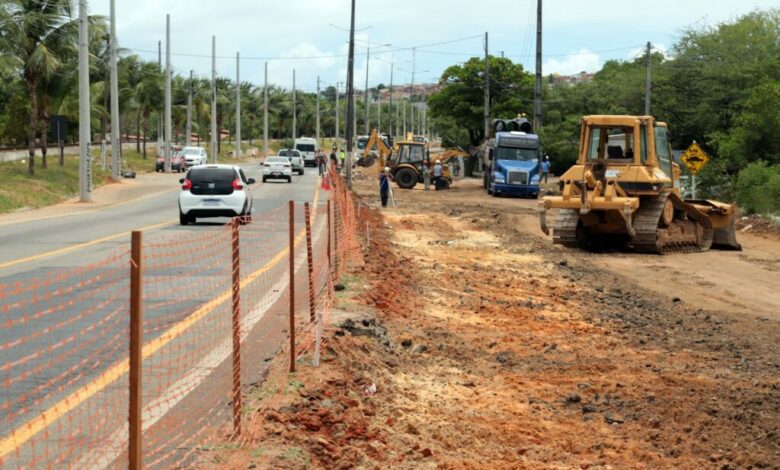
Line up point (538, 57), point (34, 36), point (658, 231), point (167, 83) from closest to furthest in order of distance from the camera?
point (658, 231) → point (34, 36) → point (538, 57) → point (167, 83)

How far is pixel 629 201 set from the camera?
2470 cm

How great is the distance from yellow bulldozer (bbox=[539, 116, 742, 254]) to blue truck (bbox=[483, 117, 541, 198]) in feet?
81.1

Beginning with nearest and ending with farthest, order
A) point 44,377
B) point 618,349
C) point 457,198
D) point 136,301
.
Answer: point 136,301 < point 44,377 < point 618,349 < point 457,198

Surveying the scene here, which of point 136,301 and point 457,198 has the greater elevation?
point 136,301

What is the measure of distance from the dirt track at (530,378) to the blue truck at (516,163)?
31.4 m

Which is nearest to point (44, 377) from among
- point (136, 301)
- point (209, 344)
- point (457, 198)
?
point (209, 344)

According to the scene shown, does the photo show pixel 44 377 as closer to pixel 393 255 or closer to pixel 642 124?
pixel 393 255

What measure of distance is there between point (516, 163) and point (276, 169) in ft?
50.2

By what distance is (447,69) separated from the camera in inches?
3388

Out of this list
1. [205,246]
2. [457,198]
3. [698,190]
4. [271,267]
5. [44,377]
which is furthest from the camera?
[457,198]

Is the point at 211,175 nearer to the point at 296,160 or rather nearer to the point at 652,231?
the point at 652,231

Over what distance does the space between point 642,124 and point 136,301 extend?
21845mm

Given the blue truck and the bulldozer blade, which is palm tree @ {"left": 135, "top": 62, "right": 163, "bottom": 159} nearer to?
the blue truck

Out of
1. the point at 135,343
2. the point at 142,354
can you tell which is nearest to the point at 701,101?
the point at 142,354
